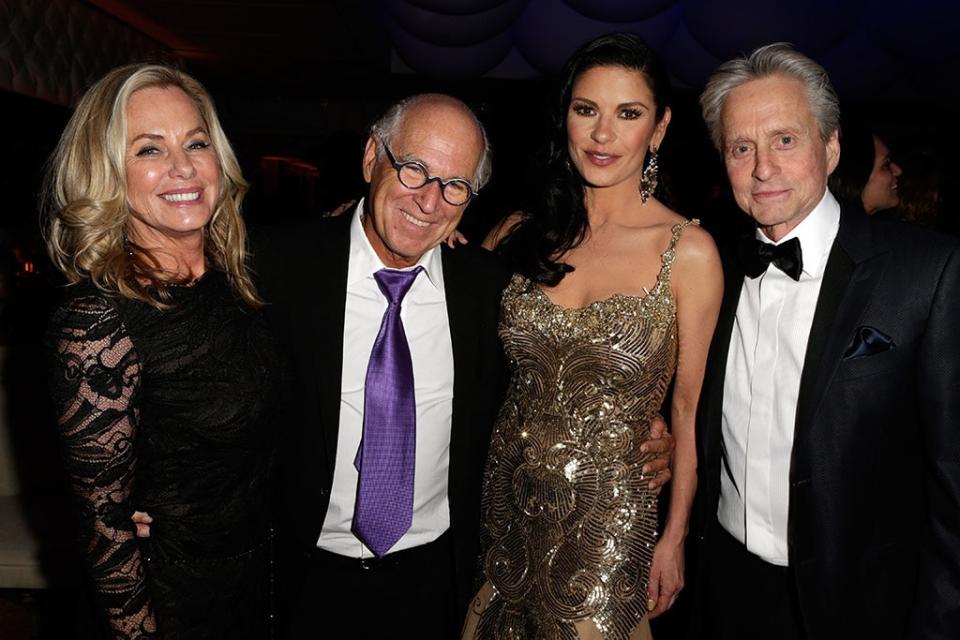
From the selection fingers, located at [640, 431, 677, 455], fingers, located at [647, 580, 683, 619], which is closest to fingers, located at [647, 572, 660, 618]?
fingers, located at [647, 580, 683, 619]

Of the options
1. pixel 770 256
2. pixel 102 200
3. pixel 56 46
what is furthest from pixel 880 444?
pixel 56 46

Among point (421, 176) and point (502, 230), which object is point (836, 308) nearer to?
point (421, 176)

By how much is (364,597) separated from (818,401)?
4.08 feet

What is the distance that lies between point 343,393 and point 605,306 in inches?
29.4

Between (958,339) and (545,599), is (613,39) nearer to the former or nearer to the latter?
(958,339)

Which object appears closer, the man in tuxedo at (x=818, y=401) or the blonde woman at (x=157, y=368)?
the blonde woman at (x=157, y=368)

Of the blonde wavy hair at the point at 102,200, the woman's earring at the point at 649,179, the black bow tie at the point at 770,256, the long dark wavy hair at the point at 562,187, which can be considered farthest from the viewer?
the woman's earring at the point at 649,179

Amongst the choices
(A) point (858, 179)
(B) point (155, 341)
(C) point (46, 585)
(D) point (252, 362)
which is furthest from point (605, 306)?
(C) point (46, 585)

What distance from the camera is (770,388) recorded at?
1.80 metres

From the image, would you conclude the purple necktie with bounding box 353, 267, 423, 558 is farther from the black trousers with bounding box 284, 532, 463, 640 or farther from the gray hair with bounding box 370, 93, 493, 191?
the gray hair with bounding box 370, 93, 493, 191

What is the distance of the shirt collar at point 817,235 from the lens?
1778mm

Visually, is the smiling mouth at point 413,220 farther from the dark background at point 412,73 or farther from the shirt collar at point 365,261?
the dark background at point 412,73

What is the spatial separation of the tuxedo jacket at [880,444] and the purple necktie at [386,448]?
0.94 meters

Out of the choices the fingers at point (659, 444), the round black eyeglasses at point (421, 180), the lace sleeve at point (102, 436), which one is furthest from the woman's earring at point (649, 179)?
the lace sleeve at point (102, 436)
